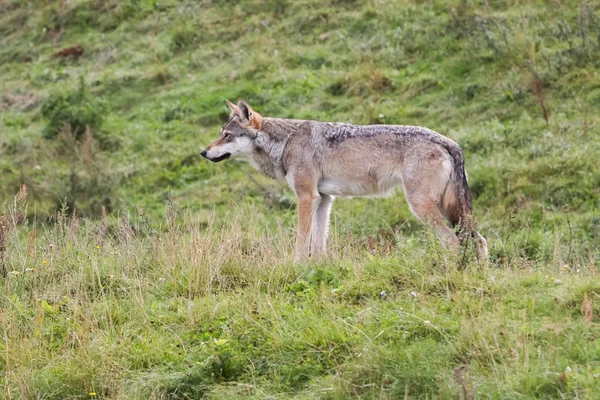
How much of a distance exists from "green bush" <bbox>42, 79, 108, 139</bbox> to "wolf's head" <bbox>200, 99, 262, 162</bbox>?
8.00 m

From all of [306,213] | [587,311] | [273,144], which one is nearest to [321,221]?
[306,213]

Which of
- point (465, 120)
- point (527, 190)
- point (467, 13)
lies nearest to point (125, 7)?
point (467, 13)

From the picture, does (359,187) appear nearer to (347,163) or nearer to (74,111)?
(347,163)

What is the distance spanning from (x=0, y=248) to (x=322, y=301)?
2892mm

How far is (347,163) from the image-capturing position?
904 centimetres

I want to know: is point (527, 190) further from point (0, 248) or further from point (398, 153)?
point (0, 248)

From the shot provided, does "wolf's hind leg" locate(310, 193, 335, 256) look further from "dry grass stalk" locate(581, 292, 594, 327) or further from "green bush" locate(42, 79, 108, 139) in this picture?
"green bush" locate(42, 79, 108, 139)

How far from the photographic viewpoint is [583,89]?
13.6m

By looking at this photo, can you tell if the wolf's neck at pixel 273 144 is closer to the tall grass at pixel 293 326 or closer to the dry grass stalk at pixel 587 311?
the tall grass at pixel 293 326

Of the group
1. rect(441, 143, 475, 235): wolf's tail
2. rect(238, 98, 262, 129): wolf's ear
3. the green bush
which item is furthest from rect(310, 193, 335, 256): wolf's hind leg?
the green bush

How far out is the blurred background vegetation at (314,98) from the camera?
1198cm

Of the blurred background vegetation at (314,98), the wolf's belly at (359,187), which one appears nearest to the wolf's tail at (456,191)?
the wolf's belly at (359,187)

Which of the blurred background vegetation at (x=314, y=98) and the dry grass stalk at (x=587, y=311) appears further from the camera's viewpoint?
the blurred background vegetation at (x=314, y=98)

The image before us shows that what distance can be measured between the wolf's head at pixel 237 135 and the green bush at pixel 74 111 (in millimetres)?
8001
